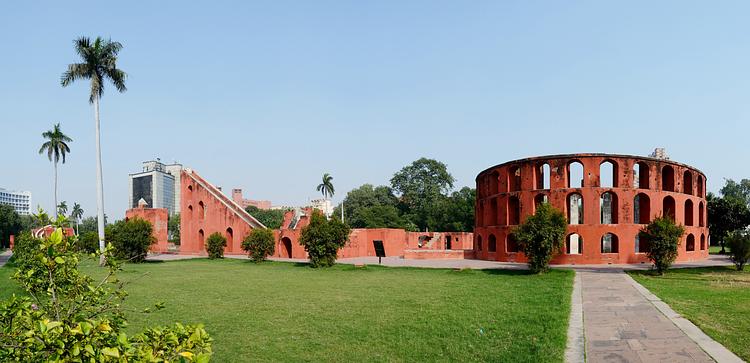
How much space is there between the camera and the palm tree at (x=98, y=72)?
1011 inches

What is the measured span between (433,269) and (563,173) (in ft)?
32.9

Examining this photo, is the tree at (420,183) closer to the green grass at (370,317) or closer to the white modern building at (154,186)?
the green grass at (370,317)

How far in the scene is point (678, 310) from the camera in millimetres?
9758

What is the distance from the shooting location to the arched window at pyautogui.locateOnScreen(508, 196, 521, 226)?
29.4 meters

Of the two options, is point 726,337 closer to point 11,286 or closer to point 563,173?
point 11,286

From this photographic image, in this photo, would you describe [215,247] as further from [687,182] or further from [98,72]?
[687,182]

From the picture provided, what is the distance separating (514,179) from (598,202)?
5457mm

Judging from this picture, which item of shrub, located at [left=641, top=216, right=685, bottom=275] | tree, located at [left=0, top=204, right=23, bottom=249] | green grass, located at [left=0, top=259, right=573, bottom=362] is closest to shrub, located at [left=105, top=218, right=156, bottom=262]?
green grass, located at [left=0, top=259, right=573, bottom=362]

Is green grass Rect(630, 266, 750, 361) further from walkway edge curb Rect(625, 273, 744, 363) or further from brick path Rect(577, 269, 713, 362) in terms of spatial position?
brick path Rect(577, 269, 713, 362)

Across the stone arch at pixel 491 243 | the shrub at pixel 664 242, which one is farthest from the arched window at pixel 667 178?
the shrub at pixel 664 242

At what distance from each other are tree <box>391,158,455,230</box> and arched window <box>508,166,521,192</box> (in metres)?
36.3

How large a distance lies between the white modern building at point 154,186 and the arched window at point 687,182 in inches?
4876

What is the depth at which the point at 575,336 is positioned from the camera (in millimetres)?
7465

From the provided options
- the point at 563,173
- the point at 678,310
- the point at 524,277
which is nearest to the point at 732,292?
the point at 678,310
